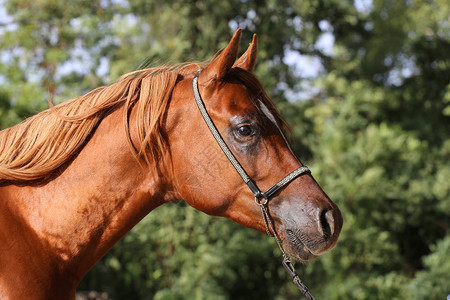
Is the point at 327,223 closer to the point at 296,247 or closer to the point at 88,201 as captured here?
the point at 296,247

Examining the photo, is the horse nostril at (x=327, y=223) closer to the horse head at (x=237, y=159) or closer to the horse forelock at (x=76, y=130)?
the horse head at (x=237, y=159)

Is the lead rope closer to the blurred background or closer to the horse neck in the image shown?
the horse neck

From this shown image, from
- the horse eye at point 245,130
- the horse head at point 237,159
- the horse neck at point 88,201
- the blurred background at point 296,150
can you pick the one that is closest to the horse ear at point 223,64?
the horse head at point 237,159

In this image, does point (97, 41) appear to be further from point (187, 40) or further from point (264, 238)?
point (264, 238)

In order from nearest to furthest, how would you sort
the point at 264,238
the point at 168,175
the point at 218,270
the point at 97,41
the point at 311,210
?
1. the point at 311,210
2. the point at 168,175
3. the point at 218,270
4. the point at 264,238
5. the point at 97,41

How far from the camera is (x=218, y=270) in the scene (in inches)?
274

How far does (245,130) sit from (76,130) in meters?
0.78

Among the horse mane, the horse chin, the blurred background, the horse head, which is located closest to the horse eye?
the horse head

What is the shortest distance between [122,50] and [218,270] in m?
5.45

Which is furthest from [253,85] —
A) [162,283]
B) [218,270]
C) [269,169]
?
[162,283]

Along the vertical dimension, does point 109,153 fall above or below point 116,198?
above

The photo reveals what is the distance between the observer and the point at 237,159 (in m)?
1.96

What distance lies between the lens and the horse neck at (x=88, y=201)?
6.15 ft

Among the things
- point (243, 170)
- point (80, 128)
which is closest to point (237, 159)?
point (243, 170)
